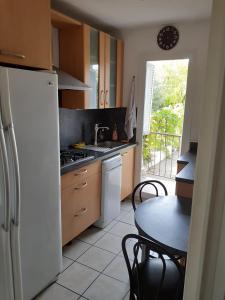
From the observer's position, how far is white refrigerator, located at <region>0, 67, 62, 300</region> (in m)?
1.38

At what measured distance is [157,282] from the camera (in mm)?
1450

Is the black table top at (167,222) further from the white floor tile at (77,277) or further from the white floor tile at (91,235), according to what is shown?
the white floor tile at (91,235)

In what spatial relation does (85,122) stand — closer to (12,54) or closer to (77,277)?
(12,54)

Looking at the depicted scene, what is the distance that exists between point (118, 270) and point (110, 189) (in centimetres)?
96

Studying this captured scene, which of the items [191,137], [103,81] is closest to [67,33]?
[103,81]

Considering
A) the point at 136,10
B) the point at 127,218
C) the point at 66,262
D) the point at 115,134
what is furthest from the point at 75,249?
the point at 136,10

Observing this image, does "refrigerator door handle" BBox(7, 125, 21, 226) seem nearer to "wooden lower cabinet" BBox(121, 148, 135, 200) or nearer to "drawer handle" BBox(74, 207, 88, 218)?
"drawer handle" BBox(74, 207, 88, 218)

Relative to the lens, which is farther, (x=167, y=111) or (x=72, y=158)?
(x=167, y=111)

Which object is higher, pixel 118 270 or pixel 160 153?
pixel 160 153

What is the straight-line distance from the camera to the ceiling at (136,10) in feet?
7.55

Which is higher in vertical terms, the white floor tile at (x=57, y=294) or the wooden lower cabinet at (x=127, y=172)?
the wooden lower cabinet at (x=127, y=172)

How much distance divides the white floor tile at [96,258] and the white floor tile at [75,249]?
0.05m

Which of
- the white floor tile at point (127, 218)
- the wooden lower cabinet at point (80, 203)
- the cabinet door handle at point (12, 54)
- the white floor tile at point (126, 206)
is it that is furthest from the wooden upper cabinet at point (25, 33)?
the white floor tile at point (126, 206)

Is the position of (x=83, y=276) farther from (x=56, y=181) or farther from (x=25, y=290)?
(x=56, y=181)
